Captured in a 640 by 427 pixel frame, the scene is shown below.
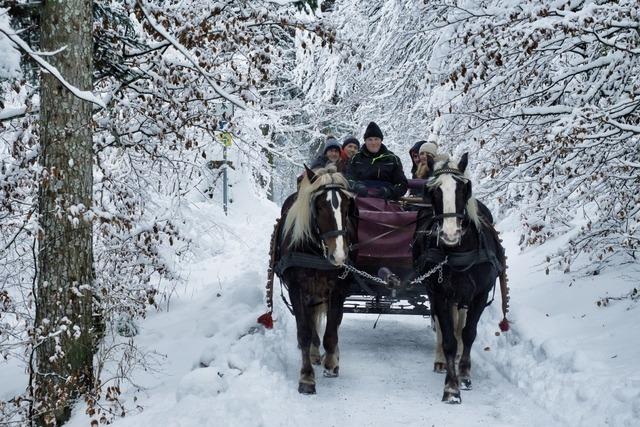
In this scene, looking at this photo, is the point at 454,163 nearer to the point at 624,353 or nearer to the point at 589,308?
the point at 624,353

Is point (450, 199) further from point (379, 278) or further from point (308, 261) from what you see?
point (308, 261)

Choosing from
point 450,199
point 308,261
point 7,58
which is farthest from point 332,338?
point 7,58

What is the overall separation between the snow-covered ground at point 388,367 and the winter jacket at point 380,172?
1.91m

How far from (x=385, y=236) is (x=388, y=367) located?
1385 millimetres

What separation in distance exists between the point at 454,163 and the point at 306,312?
2.01 m

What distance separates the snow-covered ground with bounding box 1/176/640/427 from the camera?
16.9 feet

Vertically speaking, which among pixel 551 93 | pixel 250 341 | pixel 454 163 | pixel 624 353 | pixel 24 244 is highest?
pixel 551 93

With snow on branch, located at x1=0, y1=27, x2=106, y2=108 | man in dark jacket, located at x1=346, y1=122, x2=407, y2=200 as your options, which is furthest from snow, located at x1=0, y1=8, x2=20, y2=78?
man in dark jacket, located at x1=346, y1=122, x2=407, y2=200

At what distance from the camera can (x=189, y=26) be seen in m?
6.04

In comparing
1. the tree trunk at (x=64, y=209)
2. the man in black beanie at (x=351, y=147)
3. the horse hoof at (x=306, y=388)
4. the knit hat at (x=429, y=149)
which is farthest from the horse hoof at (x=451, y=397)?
the man in black beanie at (x=351, y=147)

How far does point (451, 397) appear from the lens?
223 inches

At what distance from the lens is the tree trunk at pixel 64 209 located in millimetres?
5496

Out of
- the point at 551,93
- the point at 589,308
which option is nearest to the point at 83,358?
the point at 551,93

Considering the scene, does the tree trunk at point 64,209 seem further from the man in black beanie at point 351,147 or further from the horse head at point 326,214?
the man in black beanie at point 351,147
